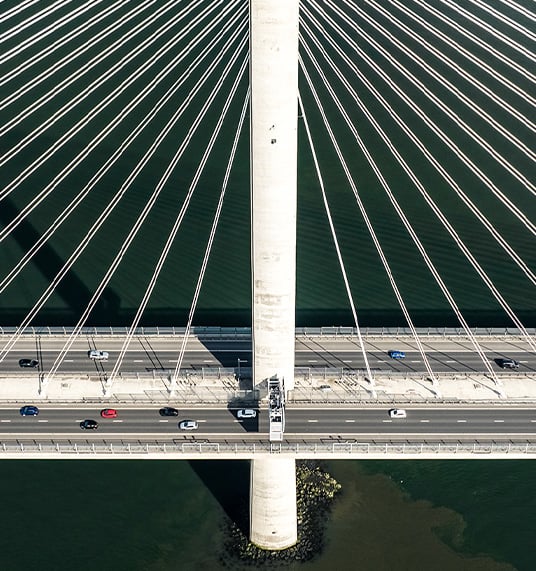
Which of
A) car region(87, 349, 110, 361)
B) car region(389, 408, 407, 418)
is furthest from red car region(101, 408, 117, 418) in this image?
car region(389, 408, 407, 418)

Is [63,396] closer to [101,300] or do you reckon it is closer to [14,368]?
[14,368]

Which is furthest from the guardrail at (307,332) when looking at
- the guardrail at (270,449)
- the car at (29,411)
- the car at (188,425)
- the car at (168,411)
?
the guardrail at (270,449)

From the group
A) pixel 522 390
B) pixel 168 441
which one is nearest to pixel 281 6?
pixel 168 441

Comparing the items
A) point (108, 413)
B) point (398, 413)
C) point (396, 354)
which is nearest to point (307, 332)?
point (396, 354)

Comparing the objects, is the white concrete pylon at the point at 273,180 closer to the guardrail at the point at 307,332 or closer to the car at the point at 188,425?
the car at the point at 188,425

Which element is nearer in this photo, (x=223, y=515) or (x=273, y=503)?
(x=273, y=503)

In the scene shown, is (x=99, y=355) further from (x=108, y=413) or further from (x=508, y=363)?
(x=508, y=363)
